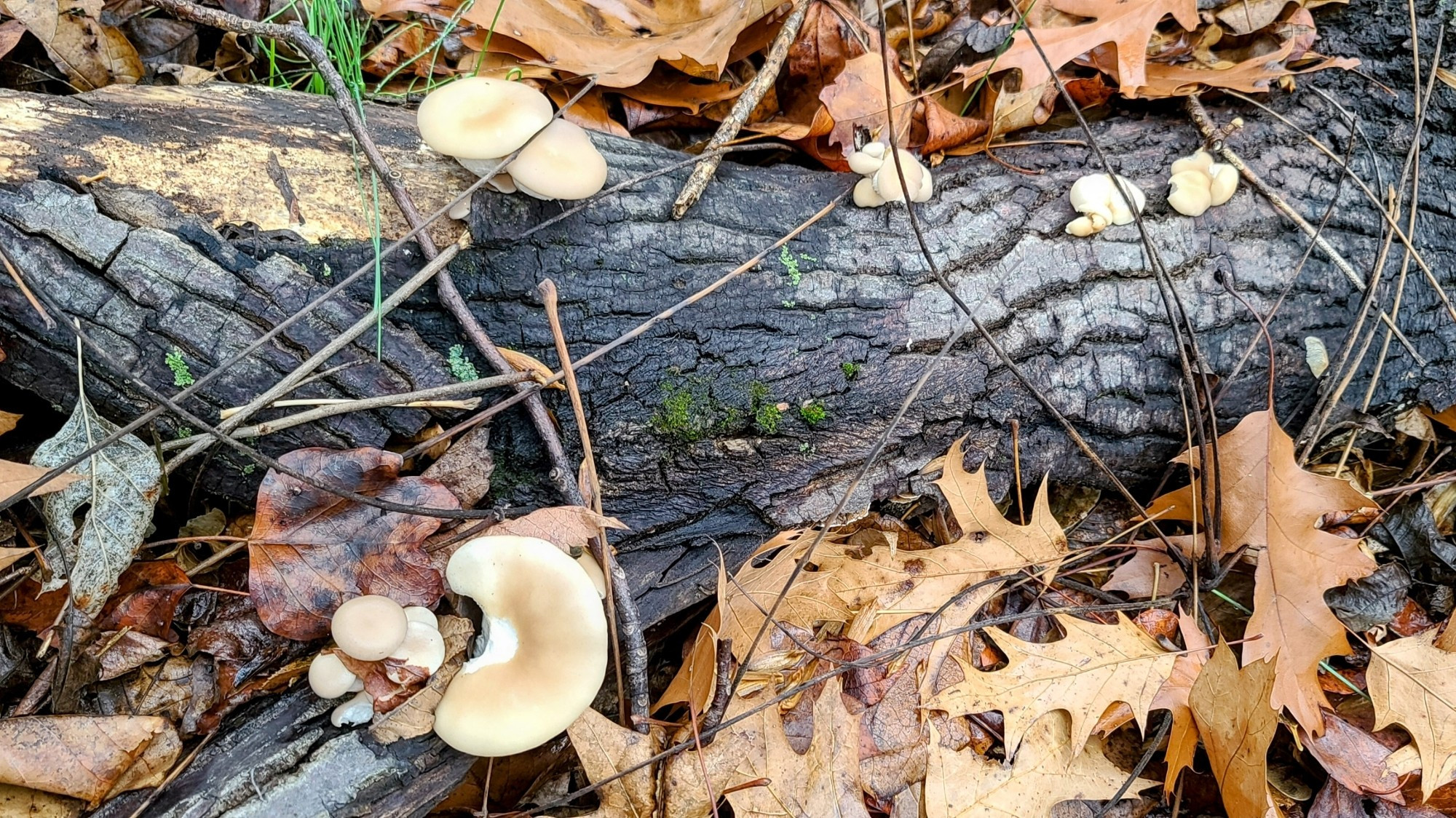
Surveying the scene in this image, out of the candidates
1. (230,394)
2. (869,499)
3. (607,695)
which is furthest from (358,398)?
(869,499)

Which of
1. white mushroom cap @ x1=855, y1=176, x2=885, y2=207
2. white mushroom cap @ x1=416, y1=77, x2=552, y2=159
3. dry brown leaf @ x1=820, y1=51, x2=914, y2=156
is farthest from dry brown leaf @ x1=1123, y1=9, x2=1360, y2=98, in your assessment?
white mushroom cap @ x1=416, y1=77, x2=552, y2=159

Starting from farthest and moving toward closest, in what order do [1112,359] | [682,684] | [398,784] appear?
[1112,359]
[682,684]
[398,784]

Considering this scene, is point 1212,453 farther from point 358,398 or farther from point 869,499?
point 358,398

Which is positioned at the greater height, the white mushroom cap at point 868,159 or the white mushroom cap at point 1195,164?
→ the white mushroom cap at point 868,159

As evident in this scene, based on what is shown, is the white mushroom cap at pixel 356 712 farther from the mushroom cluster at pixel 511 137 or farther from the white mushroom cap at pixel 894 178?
the white mushroom cap at pixel 894 178

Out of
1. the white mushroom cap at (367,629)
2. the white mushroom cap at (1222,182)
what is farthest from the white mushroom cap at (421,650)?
the white mushroom cap at (1222,182)

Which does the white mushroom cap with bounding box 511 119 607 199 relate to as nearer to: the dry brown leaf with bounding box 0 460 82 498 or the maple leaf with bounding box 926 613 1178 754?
the dry brown leaf with bounding box 0 460 82 498

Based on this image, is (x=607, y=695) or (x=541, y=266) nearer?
(x=541, y=266)
